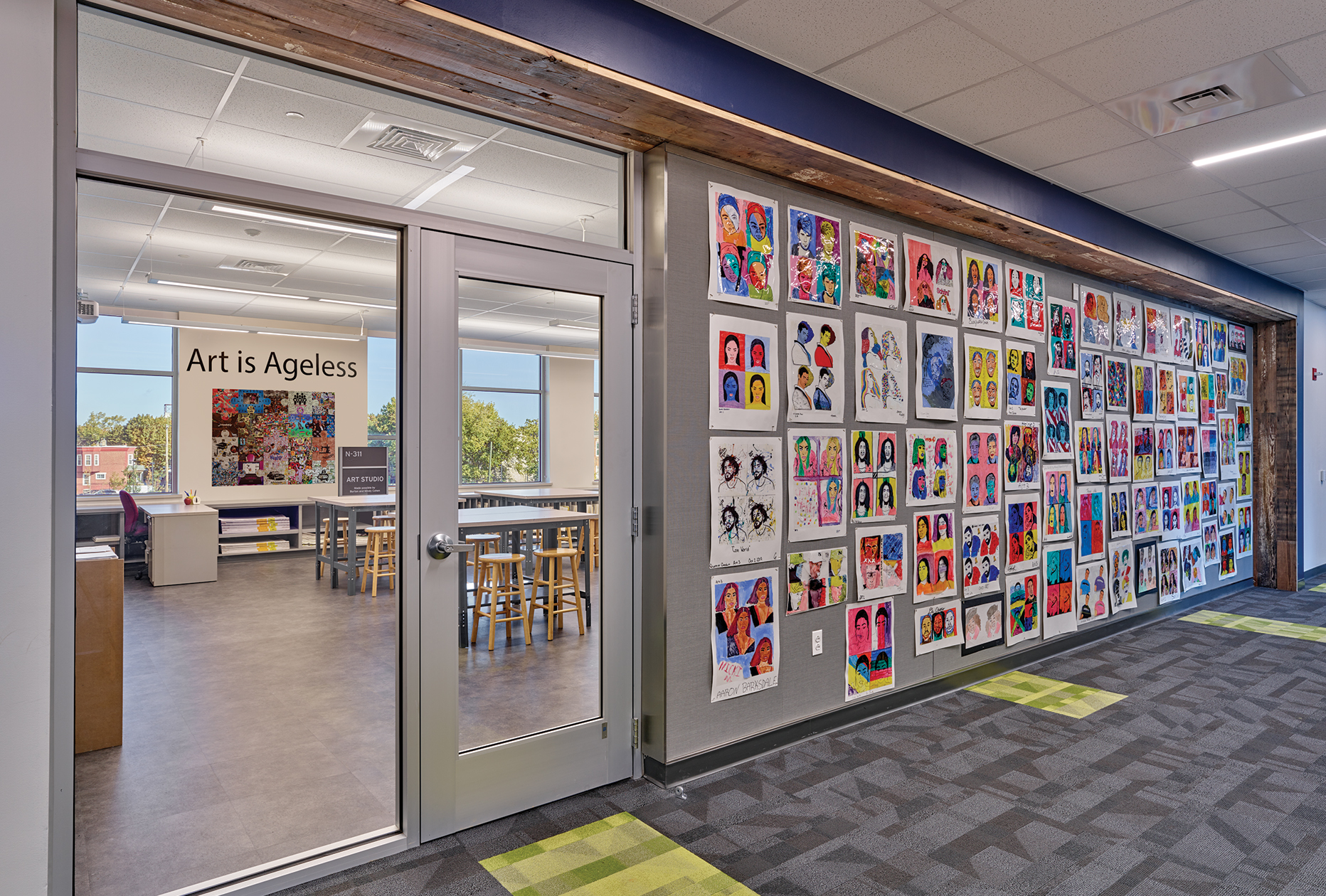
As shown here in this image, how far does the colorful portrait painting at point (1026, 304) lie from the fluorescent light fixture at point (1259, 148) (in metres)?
1.01

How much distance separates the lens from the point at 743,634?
332cm

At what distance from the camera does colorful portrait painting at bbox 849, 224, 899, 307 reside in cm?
385

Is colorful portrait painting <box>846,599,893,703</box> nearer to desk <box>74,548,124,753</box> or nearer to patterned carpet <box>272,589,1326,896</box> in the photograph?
patterned carpet <box>272,589,1326,896</box>

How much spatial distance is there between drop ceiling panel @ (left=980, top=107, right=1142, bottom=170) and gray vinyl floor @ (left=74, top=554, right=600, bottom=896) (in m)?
3.03

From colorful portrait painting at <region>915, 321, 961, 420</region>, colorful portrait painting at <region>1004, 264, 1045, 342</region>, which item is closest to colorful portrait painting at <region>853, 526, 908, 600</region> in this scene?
colorful portrait painting at <region>915, 321, 961, 420</region>

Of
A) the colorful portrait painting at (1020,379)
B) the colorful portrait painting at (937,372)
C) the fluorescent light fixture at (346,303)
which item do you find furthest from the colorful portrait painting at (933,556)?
the fluorescent light fixture at (346,303)

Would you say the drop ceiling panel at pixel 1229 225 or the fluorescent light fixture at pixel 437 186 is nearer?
the fluorescent light fixture at pixel 437 186

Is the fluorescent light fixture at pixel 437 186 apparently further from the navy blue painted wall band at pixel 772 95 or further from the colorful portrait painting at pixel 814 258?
the colorful portrait painting at pixel 814 258

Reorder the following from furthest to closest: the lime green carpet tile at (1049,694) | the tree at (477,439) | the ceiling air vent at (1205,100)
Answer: the lime green carpet tile at (1049,694) → the ceiling air vent at (1205,100) → the tree at (477,439)

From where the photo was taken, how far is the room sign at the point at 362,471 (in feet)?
31.4

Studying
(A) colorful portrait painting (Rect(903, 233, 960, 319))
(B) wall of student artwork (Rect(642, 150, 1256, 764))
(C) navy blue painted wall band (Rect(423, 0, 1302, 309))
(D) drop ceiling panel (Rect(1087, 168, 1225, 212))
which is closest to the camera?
(C) navy blue painted wall band (Rect(423, 0, 1302, 309))

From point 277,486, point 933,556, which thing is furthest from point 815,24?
point 277,486

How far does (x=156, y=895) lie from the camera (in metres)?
2.24

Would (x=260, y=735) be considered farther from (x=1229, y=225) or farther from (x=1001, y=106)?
(x=1229, y=225)
